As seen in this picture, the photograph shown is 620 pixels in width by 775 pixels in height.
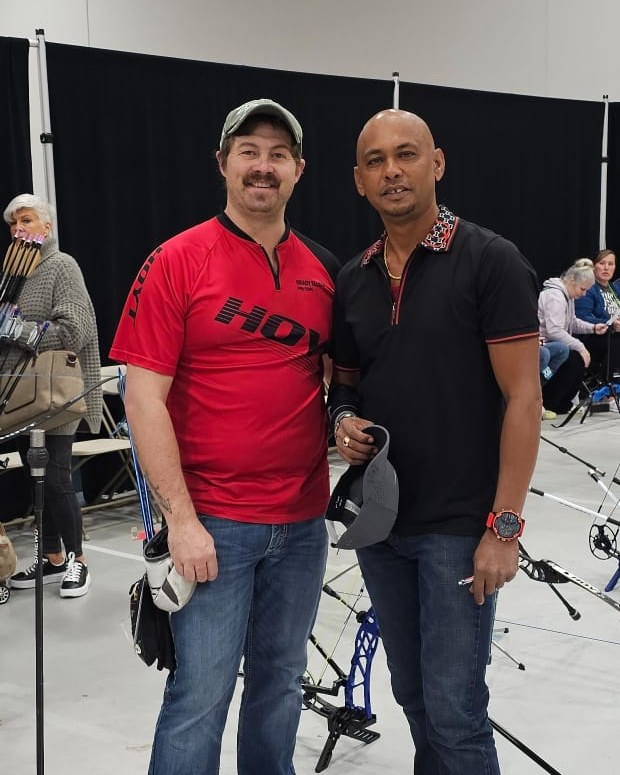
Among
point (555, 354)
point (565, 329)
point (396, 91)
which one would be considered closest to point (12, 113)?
point (396, 91)

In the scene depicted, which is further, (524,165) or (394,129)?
(524,165)

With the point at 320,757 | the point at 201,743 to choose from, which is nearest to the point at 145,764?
the point at 320,757

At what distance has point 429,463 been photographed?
1.78m

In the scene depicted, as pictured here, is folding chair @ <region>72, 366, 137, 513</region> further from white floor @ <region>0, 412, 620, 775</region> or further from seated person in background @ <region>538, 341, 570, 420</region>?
seated person in background @ <region>538, 341, 570, 420</region>

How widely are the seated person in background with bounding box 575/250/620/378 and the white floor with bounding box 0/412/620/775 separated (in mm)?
4223

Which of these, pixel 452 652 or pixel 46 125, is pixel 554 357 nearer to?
pixel 46 125

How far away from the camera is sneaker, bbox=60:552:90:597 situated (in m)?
3.97

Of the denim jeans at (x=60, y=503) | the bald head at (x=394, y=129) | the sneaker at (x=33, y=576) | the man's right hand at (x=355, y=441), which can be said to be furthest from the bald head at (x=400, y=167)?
the sneaker at (x=33, y=576)

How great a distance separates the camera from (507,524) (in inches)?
68.1

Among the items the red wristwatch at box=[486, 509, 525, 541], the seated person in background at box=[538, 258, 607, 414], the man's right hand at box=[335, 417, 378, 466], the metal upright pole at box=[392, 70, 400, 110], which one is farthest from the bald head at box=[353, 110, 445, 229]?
the seated person in background at box=[538, 258, 607, 414]

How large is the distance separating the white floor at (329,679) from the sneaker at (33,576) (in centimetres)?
4

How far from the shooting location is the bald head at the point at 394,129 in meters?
1.77

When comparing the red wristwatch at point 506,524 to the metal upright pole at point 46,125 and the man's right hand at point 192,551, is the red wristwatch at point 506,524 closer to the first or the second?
the man's right hand at point 192,551

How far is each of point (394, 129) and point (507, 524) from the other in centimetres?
72
